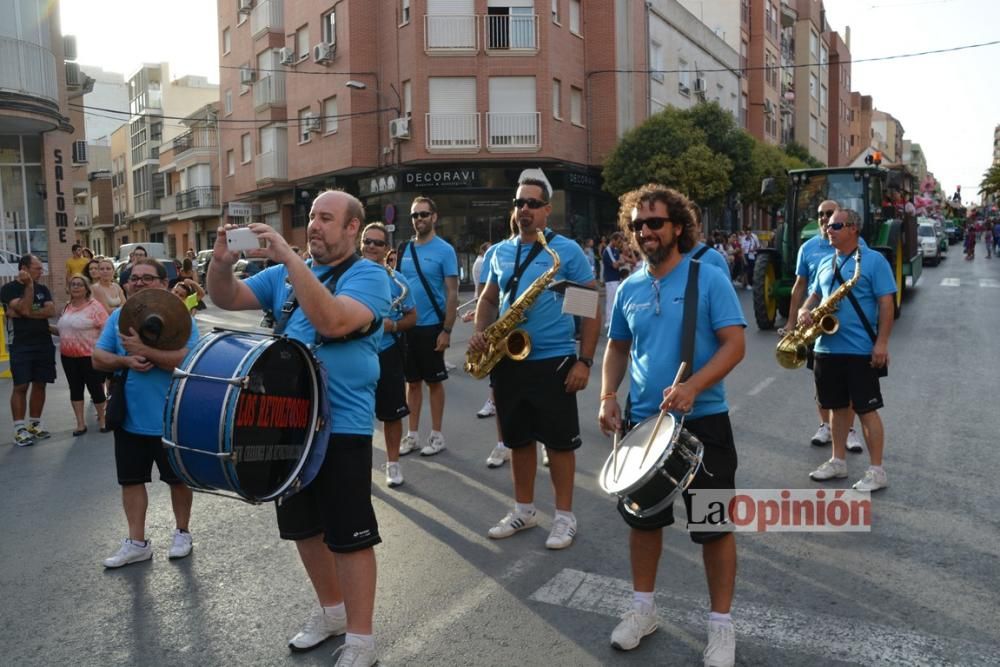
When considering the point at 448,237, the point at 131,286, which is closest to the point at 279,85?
the point at 448,237

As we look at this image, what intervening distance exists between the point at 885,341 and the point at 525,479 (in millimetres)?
2524

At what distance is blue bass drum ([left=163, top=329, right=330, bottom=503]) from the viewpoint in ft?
10.3

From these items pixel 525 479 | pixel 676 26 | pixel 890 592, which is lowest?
pixel 890 592

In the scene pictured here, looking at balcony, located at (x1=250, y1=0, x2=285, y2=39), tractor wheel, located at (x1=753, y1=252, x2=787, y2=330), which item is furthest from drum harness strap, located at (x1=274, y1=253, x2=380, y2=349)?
balcony, located at (x1=250, y1=0, x2=285, y2=39)

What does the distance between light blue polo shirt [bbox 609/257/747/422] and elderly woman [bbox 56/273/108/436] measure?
251 inches

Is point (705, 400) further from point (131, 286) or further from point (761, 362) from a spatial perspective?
point (761, 362)

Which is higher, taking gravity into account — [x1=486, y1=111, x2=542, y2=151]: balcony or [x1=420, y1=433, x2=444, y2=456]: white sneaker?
[x1=486, y1=111, x2=542, y2=151]: balcony

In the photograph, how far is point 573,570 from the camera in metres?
4.57

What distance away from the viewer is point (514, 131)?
28.8 m

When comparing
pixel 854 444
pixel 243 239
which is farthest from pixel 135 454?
pixel 854 444

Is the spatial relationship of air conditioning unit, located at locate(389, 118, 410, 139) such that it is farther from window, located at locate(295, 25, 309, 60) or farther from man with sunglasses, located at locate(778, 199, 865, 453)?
man with sunglasses, located at locate(778, 199, 865, 453)

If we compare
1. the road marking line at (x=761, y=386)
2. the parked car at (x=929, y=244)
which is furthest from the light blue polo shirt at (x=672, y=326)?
the parked car at (x=929, y=244)

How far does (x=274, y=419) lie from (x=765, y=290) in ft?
41.8

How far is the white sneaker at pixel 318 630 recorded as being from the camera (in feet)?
12.3
